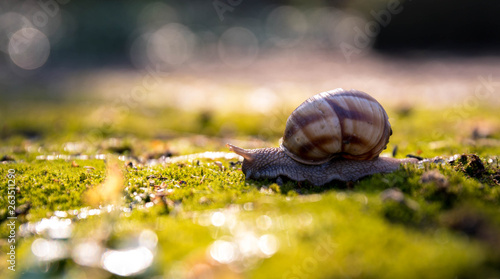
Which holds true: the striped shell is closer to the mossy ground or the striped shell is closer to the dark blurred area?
the mossy ground

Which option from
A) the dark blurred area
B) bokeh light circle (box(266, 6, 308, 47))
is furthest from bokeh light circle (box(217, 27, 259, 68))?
bokeh light circle (box(266, 6, 308, 47))

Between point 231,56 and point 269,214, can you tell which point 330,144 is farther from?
point 231,56

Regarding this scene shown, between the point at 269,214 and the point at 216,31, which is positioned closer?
the point at 269,214

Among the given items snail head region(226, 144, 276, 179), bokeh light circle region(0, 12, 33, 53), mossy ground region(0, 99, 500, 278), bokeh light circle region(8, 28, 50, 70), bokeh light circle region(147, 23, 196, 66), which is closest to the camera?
mossy ground region(0, 99, 500, 278)

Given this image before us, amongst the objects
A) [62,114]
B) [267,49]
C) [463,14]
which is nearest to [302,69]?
[267,49]

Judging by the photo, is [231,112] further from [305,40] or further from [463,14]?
[305,40]

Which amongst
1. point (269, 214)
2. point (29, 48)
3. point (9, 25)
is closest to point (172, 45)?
point (29, 48)
